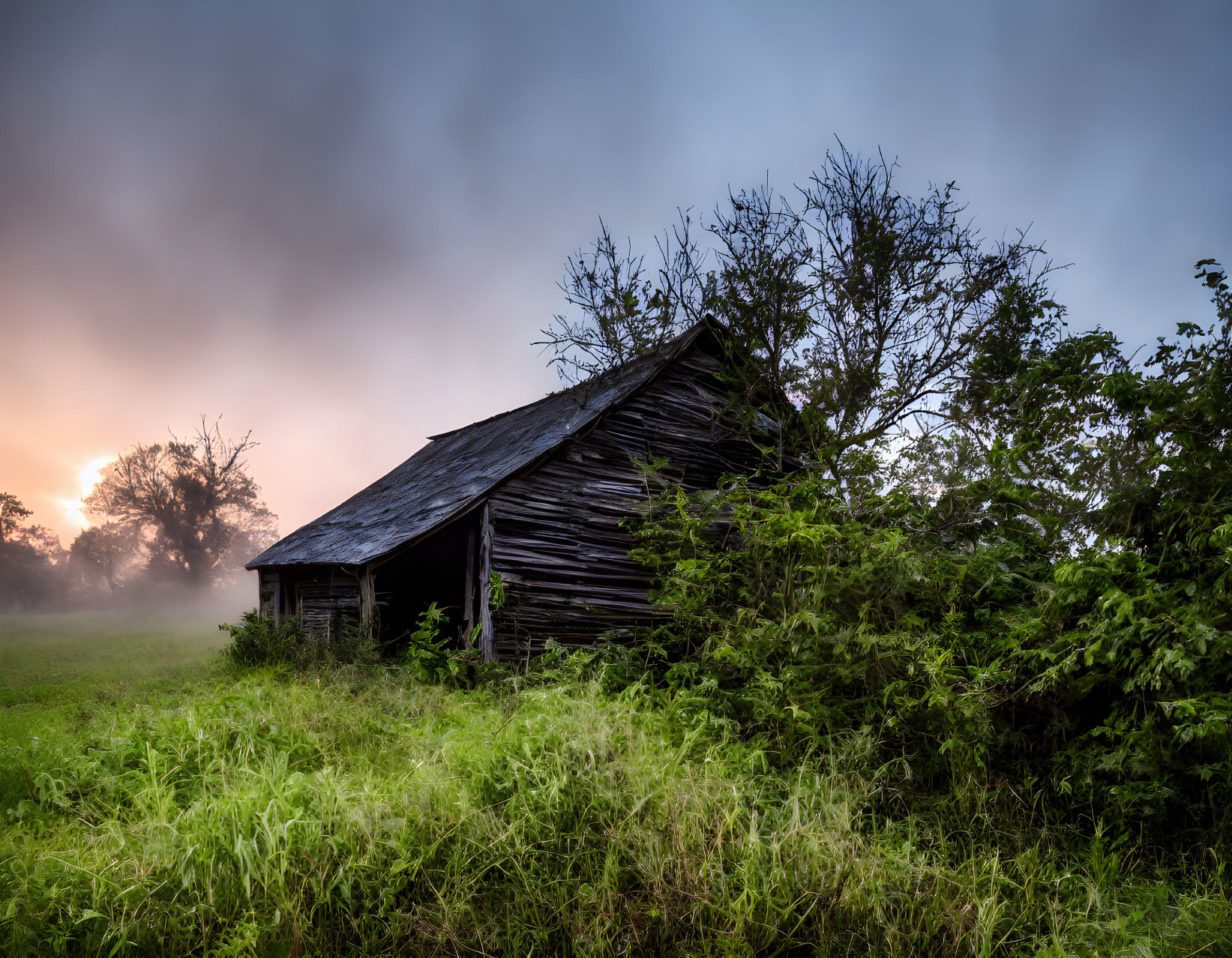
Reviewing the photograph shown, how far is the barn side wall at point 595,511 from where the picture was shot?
9156 mm

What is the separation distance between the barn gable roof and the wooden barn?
0.04 metres

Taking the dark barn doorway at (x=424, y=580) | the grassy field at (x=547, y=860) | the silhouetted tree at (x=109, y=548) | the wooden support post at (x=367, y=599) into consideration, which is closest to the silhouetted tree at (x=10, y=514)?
the silhouetted tree at (x=109, y=548)

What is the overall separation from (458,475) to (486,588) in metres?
3.11

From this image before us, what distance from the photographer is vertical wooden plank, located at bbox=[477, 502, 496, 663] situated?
8734mm

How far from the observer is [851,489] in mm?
7508

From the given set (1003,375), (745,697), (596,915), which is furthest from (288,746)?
(1003,375)

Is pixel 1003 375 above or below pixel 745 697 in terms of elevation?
above

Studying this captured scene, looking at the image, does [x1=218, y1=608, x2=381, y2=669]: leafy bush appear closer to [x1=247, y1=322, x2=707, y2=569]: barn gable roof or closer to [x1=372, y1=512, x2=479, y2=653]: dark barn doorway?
[x1=247, y1=322, x2=707, y2=569]: barn gable roof

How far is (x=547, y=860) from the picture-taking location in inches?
140

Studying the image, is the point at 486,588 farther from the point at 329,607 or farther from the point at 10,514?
the point at 10,514

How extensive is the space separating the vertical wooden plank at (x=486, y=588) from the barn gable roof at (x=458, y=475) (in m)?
0.37

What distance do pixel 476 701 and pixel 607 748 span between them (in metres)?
3.09

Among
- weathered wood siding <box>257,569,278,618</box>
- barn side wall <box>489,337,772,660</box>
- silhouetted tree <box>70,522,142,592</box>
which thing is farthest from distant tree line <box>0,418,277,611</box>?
barn side wall <box>489,337,772,660</box>

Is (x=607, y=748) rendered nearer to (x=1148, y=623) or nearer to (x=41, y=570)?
(x=1148, y=623)
